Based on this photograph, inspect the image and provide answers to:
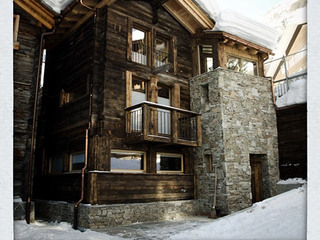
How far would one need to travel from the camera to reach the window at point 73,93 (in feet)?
37.0

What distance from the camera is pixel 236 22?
1271 centimetres

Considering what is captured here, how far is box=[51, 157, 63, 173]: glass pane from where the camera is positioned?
455 inches

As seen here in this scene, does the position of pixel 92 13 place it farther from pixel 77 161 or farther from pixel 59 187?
pixel 59 187

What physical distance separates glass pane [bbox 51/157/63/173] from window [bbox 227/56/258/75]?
798 cm

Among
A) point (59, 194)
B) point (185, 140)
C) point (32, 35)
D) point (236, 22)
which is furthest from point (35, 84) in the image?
point (236, 22)

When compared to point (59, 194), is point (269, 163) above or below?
above

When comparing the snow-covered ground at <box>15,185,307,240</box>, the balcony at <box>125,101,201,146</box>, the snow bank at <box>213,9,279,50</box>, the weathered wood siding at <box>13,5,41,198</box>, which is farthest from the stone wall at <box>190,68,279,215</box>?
the weathered wood siding at <box>13,5,41,198</box>

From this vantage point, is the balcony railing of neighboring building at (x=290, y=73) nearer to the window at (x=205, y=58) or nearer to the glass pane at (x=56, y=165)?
the window at (x=205, y=58)

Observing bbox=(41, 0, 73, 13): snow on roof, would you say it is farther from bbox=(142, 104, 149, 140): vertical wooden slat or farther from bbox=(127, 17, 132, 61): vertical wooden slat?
bbox=(142, 104, 149, 140): vertical wooden slat

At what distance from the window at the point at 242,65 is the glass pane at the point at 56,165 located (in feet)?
26.2

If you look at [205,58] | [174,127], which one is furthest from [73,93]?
[205,58]

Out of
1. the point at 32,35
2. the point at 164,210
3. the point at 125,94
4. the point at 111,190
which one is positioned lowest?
the point at 164,210

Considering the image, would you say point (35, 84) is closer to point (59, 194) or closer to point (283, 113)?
point (59, 194)

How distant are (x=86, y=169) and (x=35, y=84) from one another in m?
3.43
